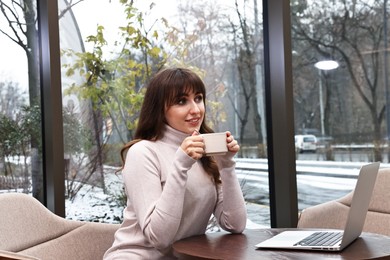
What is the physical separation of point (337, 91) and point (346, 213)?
94 centimetres

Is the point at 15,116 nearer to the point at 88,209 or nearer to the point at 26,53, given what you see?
the point at 26,53

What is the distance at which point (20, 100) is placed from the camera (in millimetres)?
3049

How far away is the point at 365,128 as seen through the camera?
10.8ft

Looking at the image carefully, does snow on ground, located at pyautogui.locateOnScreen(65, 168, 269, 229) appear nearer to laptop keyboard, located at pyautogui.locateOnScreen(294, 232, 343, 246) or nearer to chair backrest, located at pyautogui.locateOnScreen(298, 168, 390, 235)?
chair backrest, located at pyautogui.locateOnScreen(298, 168, 390, 235)

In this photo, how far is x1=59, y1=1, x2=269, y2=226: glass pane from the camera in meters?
3.14

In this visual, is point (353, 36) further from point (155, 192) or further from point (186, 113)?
point (155, 192)

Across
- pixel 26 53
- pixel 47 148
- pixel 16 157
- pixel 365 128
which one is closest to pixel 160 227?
pixel 47 148

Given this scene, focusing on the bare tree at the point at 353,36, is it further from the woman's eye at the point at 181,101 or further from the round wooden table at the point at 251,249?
the round wooden table at the point at 251,249

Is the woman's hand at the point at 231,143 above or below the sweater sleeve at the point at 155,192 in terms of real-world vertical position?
above

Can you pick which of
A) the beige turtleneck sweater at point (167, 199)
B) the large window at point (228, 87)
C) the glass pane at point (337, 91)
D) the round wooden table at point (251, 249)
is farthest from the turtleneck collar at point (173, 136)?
the glass pane at point (337, 91)

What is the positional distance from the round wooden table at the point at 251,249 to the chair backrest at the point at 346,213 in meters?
0.63

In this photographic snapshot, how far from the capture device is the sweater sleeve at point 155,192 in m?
1.91

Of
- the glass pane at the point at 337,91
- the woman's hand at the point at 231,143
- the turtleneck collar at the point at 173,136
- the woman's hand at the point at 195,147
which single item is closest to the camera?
the woman's hand at the point at 195,147

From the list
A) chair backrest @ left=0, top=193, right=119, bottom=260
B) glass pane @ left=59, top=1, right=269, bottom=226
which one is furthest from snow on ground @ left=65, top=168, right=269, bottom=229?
chair backrest @ left=0, top=193, right=119, bottom=260
